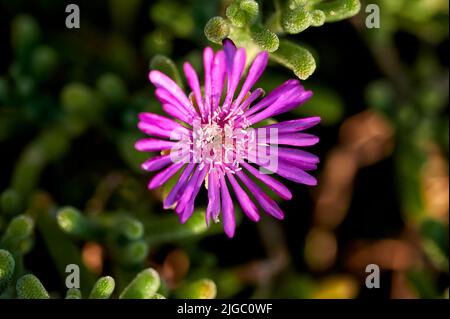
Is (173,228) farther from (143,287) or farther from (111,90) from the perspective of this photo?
(111,90)

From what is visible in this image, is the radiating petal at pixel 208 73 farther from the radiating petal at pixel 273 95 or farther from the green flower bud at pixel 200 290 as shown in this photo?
the green flower bud at pixel 200 290

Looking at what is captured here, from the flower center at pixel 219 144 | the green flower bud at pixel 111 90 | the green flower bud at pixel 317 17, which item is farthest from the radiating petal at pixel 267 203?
the green flower bud at pixel 111 90

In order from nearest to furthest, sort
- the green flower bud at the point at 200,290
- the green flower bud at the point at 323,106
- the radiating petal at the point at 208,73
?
the radiating petal at the point at 208,73 < the green flower bud at the point at 200,290 < the green flower bud at the point at 323,106

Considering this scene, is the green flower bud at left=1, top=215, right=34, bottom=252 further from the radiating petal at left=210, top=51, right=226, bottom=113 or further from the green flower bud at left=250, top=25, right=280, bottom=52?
the green flower bud at left=250, top=25, right=280, bottom=52

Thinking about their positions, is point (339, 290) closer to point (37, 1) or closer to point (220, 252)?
point (220, 252)
